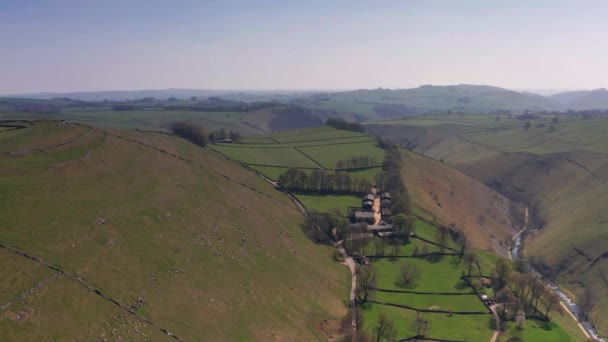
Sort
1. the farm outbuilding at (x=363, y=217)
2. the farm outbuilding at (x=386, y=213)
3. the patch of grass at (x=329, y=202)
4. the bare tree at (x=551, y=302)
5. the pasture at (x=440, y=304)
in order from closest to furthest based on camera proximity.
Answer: the pasture at (x=440, y=304) → the bare tree at (x=551, y=302) → the farm outbuilding at (x=363, y=217) → the patch of grass at (x=329, y=202) → the farm outbuilding at (x=386, y=213)

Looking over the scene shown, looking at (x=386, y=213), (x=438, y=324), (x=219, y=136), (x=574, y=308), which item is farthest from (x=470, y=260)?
(x=219, y=136)

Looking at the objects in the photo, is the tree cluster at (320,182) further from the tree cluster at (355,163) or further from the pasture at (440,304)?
the pasture at (440,304)

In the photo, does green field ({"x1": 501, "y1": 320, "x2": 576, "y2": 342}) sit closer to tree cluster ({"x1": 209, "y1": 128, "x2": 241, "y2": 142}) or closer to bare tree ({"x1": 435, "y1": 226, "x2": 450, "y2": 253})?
bare tree ({"x1": 435, "y1": 226, "x2": 450, "y2": 253})

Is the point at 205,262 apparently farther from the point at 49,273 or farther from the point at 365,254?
the point at 365,254

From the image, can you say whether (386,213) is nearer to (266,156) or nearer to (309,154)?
(309,154)

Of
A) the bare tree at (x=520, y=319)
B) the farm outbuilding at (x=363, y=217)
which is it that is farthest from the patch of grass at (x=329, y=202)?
the bare tree at (x=520, y=319)
